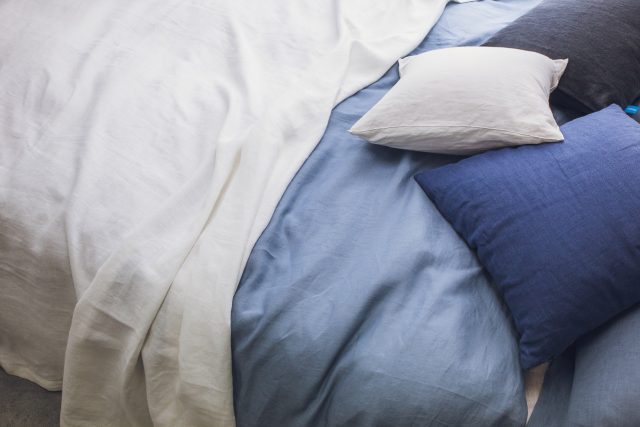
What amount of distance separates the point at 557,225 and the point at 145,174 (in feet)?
2.45

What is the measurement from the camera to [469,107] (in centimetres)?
109

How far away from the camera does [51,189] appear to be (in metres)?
1.07

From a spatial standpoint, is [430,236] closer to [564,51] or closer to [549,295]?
[549,295]

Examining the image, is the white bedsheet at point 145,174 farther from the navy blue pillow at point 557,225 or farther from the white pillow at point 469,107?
the navy blue pillow at point 557,225

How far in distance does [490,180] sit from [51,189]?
82cm

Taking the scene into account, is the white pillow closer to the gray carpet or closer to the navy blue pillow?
the navy blue pillow

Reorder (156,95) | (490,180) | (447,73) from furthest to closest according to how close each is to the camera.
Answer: (156,95), (447,73), (490,180)

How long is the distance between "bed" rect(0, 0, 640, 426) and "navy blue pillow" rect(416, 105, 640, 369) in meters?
0.05

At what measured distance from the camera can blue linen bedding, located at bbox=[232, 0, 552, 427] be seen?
0.85 m

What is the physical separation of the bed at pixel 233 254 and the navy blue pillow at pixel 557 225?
45 mm

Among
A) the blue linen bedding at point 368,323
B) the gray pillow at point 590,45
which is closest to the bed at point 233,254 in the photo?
the blue linen bedding at point 368,323

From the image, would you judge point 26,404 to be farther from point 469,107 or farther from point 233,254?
point 469,107

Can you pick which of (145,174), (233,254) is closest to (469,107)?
(233,254)

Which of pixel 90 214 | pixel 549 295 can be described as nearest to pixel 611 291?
pixel 549 295
